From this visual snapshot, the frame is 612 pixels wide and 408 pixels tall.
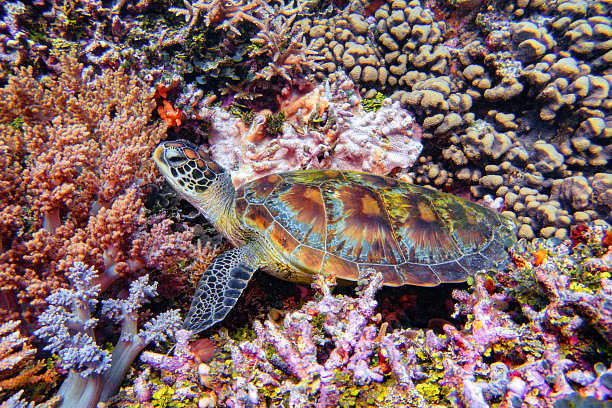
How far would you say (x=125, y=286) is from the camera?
166 cm

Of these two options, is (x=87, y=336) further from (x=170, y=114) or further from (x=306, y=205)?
(x=170, y=114)

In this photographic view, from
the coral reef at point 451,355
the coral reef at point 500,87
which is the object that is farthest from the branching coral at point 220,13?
the coral reef at point 451,355

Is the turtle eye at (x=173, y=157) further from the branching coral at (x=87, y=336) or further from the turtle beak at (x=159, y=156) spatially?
the branching coral at (x=87, y=336)

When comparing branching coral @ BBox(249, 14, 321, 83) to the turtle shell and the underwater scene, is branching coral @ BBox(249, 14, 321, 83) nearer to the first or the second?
the underwater scene

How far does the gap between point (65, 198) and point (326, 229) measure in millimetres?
1665

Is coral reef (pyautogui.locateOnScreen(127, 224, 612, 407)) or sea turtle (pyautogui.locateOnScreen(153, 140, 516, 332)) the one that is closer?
coral reef (pyautogui.locateOnScreen(127, 224, 612, 407))

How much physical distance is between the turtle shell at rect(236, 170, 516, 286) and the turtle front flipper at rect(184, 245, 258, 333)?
25 cm

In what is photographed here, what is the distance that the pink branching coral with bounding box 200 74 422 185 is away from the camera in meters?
2.51

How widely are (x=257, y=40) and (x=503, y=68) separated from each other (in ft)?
8.73

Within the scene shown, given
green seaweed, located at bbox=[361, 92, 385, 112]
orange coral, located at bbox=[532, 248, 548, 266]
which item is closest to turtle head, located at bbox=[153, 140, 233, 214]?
green seaweed, located at bbox=[361, 92, 385, 112]

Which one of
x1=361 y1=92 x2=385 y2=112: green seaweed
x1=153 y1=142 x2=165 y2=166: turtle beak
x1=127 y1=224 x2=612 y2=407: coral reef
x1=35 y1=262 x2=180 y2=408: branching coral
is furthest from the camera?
x1=361 y1=92 x2=385 y2=112: green seaweed

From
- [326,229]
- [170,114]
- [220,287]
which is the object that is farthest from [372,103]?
[220,287]

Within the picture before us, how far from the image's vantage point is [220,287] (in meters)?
1.67

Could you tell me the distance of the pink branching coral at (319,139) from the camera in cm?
251
